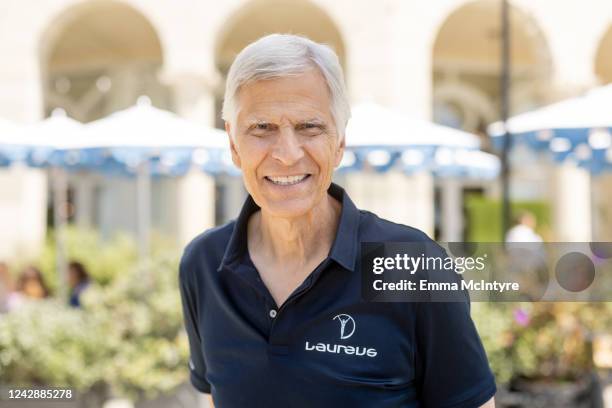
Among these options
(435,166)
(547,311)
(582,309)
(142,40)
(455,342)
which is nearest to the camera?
(455,342)

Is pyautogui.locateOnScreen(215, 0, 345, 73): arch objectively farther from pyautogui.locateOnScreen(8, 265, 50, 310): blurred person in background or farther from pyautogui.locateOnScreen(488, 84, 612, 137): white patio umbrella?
pyautogui.locateOnScreen(488, 84, 612, 137): white patio umbrella

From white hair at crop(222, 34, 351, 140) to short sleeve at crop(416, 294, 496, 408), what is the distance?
18.3 inches

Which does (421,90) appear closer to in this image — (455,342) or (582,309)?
(582,309)

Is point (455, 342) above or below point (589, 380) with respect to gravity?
above

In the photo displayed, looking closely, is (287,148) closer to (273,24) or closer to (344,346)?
(344,346)

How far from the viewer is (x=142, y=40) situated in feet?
60.2

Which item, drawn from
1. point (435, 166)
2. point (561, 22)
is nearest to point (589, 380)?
point (435, 166)

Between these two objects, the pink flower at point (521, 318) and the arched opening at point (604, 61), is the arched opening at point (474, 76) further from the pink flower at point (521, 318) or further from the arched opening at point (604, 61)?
the pink flower at point (521, 318)

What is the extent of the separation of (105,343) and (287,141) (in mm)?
5255

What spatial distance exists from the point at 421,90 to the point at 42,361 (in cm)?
971

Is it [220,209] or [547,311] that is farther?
[220,209]

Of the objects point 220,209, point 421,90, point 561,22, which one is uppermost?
point 561,22

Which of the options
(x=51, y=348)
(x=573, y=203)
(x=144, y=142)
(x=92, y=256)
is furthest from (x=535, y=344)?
(x=573, y=203)

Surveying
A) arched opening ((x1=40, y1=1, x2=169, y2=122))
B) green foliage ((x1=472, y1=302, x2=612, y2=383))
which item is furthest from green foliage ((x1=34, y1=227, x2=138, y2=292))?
green foliage ((x1=472, y1=302, x2=612, y2=383))
